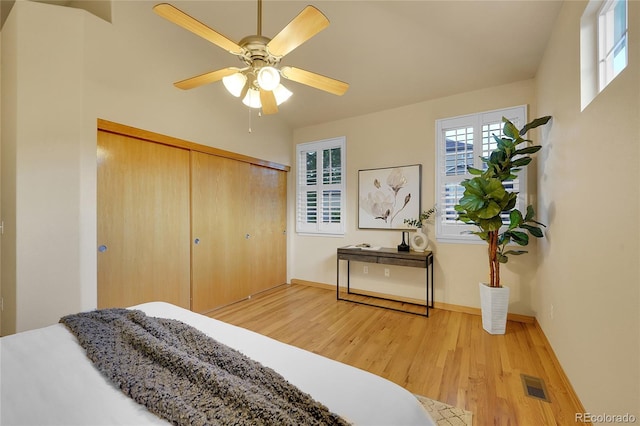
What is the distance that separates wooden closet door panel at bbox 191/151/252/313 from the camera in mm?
3182

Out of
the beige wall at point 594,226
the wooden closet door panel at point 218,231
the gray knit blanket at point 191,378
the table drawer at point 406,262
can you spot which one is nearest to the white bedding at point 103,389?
the gray knit blanket at point 191,378

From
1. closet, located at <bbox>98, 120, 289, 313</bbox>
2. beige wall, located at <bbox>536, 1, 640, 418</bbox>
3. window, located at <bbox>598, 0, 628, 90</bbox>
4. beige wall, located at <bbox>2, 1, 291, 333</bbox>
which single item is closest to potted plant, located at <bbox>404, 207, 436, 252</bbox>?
beige wall, located at <bbox>536, 1, 640, 418</bbox>

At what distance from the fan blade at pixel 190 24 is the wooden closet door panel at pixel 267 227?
2.47 m

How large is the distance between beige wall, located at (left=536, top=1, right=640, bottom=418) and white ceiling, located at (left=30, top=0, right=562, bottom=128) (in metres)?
0.37

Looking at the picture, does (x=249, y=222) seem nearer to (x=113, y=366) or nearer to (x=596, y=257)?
(x=113, y=366)

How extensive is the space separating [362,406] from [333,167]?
371cm

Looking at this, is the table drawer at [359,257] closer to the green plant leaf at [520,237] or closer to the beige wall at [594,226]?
the green plant leaf at [520,237]

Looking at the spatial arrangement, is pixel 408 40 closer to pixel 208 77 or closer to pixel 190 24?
pixel 208 77

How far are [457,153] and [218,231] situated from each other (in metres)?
3.26

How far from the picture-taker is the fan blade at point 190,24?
1.25 meters

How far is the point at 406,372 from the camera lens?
2074 mm

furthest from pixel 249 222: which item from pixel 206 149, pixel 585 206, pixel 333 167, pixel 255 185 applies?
pixel 585 206

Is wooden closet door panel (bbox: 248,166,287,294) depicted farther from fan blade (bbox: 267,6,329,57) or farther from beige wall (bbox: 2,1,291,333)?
fan blade (bbox: 267,6,329,57)

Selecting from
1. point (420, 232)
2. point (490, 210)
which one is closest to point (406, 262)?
point (420, 232)
